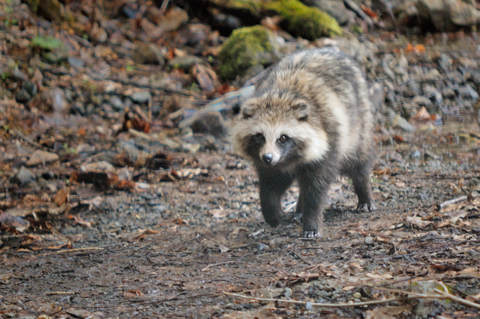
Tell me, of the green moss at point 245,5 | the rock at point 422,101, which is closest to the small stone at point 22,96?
the green moss at point 245,5

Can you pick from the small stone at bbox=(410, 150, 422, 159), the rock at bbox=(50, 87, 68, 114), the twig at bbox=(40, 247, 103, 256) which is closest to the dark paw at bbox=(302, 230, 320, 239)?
the twig at bbox=(40, 247, 103, 256)

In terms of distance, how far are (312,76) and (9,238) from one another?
3.47m

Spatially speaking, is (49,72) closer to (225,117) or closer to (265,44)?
(225,117)

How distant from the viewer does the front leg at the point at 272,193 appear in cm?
521

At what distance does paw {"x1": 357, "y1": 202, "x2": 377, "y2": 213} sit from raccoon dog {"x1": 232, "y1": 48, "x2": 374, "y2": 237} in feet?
0.06

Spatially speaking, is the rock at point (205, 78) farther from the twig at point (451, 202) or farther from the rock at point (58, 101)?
the twig at point (451, 202)

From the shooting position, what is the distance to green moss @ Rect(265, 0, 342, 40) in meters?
12.0

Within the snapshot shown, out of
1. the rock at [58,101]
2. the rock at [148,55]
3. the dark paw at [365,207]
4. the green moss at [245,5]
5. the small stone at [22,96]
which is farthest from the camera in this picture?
the green moss at [245,5]

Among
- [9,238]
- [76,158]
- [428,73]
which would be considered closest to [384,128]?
[428,73]

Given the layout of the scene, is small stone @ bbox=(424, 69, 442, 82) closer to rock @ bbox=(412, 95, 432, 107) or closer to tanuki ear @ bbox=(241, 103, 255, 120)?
rock @ bbox=(412, 95, 432, 107)

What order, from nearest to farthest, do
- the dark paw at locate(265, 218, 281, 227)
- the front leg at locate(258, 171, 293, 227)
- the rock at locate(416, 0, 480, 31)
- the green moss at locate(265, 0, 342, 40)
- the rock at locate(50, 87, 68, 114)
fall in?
the front leg at locate(258, 171, 293, 227)
the dark paw at locate(265, 218, 281, 227)
the rock at locate(50, 87, 68, 114)
the green moss at locate(265, 0, 342, 40)
the rock at locate(416, 0, 480, 31)

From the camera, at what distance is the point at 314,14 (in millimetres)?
12227

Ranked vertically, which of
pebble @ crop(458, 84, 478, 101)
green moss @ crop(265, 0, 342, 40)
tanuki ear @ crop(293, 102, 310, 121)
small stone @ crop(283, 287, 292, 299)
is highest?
green moss @ crop(265, 0, 342, 40)

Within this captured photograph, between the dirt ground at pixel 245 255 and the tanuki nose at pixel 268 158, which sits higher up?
the tanuki nose at pixel 268 158
